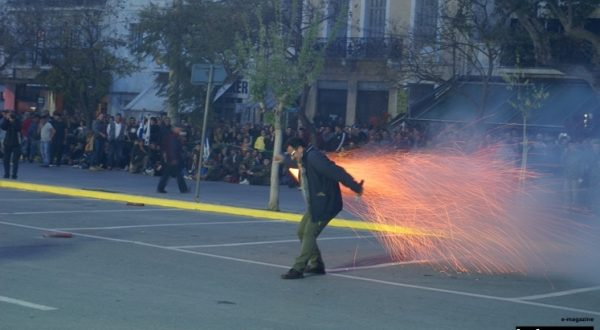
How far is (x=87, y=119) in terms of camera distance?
38.3 m

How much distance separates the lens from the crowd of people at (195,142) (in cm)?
2686

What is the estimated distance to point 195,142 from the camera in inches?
1236

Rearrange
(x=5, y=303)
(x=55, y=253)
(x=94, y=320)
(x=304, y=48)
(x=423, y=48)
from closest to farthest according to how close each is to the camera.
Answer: (x=94, y=320) → (x=5, y=303) → (x=55, y=253) → (x=304, y=48) → (x=423, y=48)

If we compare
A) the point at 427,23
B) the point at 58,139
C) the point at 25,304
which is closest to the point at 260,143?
the point at 58,139

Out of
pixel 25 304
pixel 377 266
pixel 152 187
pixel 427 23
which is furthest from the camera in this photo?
pixel 427 23

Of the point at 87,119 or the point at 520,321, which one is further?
the point at 87,119

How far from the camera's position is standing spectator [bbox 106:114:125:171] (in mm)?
31984

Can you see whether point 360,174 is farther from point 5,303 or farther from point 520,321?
point 5,303

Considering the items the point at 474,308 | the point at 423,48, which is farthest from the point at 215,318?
the point at 423,48

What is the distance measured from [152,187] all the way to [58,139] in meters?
7.54

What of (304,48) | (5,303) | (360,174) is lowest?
(5,303)

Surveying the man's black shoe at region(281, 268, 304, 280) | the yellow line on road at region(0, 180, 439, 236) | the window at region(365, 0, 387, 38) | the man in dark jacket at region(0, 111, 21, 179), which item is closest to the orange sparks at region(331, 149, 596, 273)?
the man's black shoe at region(281, 268, 304, 280)

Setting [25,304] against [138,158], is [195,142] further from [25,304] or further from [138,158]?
[25,304]

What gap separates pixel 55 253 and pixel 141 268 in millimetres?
1558
